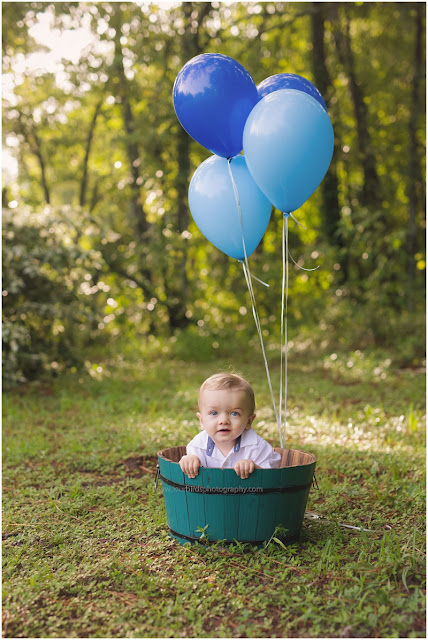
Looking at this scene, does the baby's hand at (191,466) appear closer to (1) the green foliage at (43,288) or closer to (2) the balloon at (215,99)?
(2) the balloon at (215,99)

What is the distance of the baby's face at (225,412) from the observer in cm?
288

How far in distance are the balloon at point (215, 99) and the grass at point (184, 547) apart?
132 cm

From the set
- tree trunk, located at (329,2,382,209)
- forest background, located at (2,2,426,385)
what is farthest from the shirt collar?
tree trunk, located at (329,2,382,209)

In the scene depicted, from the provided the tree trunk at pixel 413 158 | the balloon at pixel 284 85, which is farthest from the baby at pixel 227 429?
the tree trunk at pixel 413 158

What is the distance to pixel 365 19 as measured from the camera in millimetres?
11570

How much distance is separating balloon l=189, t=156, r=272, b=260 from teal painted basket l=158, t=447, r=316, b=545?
4.52ft

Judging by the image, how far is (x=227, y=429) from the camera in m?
2.88

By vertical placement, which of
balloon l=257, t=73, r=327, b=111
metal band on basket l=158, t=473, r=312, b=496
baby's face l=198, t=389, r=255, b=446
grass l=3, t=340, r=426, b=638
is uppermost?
balloon l=257, t=73, r=327, b=111

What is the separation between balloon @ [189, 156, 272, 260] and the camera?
3408 mm

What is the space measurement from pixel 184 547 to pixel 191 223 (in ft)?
29.3

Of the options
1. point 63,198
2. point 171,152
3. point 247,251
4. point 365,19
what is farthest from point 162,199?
point 63,198

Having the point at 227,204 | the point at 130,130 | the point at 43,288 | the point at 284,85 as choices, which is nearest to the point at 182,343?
the point at 43,288

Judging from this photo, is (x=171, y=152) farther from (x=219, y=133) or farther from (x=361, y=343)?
(x=219, y=133)

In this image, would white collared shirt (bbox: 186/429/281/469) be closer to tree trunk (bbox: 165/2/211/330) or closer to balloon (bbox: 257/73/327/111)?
balloon (bbox: 257/73/327/111)
